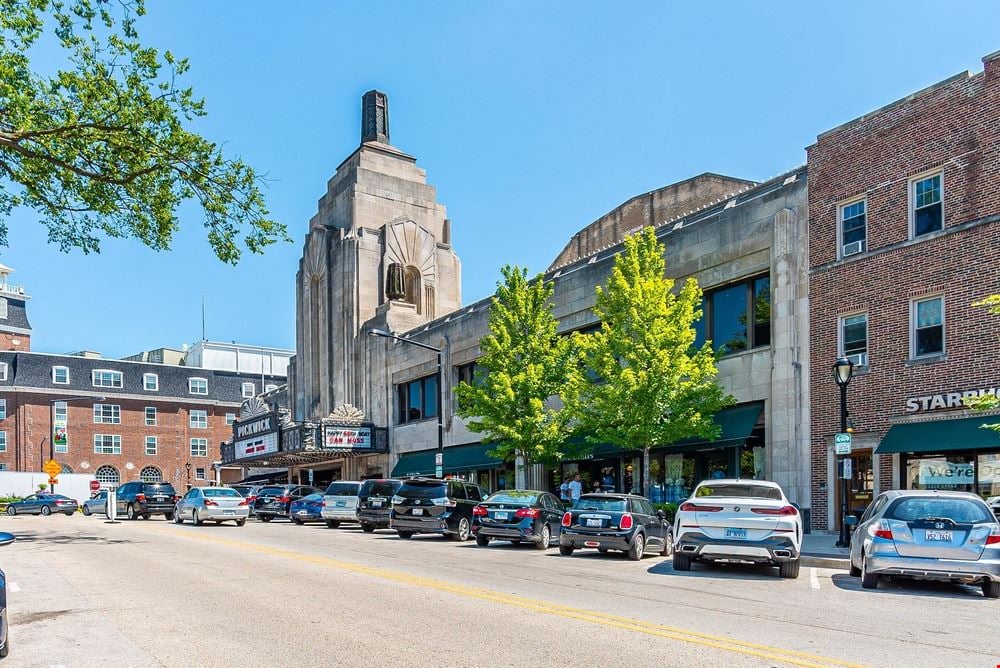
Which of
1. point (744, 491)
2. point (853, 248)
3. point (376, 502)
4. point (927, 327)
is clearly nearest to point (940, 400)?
point (927, 327)

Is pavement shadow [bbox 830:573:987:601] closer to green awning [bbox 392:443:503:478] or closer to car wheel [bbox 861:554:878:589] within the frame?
car wheel [bbox 861:554:878:589]

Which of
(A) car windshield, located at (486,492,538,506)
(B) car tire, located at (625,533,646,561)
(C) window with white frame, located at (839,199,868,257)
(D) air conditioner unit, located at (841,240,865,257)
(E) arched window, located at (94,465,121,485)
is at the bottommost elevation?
(E) arched window, located at (94,465,121,485)

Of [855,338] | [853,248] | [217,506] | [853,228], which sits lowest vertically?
[217,506]

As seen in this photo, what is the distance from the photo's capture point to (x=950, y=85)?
842 inches

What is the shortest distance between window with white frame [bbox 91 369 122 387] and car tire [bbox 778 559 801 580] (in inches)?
3000

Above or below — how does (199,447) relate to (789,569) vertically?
below

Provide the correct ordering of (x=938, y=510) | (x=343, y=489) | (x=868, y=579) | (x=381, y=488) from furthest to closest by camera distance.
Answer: (x=343, y=489)
(x=381, y=488)
(x=868, y=579)
(x=938, y=510)

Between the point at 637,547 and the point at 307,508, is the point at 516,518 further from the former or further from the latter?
the point at 307,508

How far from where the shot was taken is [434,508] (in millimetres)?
23531

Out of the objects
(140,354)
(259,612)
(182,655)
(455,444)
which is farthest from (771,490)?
(140,354)

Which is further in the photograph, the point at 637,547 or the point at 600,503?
the point at 600,503

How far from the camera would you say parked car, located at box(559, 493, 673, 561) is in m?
17.8

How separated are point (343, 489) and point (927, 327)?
19664mm

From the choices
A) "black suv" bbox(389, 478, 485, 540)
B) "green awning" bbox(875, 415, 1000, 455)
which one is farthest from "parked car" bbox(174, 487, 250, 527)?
"green awning" bbox(875, 415, 1000, 455)
